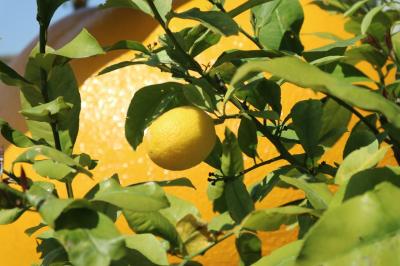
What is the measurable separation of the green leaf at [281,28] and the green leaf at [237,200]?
9.8 inches

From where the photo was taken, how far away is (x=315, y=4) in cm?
143

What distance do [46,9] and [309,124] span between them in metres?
0.35

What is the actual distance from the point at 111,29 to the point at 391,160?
0.68 metres

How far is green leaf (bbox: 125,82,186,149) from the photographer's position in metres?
0.85

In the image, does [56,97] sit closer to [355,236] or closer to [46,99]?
[46,99]

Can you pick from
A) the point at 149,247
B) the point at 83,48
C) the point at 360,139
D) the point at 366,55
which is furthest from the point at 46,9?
the point at 366,55

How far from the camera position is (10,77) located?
0.72 meters

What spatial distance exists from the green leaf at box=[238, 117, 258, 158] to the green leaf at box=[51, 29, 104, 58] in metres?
0.27

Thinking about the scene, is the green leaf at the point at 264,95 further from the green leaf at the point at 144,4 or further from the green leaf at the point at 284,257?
the green leaf at the point at 284,257

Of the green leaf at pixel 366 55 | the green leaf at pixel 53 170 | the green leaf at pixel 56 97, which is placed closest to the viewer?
the green leaf at pixel 53 170

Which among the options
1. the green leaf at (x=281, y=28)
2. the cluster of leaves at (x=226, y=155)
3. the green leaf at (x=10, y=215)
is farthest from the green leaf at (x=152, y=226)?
the green leaf at (x=281, y=28)

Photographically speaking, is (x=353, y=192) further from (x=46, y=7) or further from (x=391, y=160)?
(x=391, y=160)

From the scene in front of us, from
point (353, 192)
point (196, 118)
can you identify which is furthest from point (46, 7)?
point (353, 192)

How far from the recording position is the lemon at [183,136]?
731 millimetres
